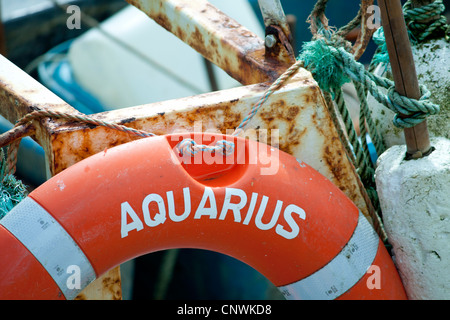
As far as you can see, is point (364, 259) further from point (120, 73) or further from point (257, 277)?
point (120, 73)

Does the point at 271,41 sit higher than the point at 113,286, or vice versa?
the point at 271,41

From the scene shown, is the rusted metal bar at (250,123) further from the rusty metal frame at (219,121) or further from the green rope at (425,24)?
the green rope at (425,24)

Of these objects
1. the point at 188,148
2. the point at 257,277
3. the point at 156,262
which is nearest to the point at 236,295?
the point at 257,277

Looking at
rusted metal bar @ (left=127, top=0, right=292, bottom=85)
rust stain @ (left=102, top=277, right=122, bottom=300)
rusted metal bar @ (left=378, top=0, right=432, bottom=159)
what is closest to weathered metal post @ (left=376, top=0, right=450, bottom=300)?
rusted metal bar @ (left=378, top=0, right=432, bottom=159)

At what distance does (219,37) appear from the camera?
141cm

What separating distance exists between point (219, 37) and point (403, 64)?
53 centimetres

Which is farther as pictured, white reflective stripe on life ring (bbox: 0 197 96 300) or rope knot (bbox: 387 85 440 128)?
rope knot (bbox: 387 85 440 128)

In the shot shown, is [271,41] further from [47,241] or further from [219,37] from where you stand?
[47,241]

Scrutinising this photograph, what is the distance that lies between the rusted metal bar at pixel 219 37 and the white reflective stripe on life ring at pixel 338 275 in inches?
17.5

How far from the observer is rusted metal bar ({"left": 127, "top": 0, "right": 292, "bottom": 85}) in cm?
132

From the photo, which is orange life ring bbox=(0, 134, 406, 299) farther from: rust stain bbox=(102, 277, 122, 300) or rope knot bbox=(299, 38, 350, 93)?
rope knot bbox=(299, 38, 350, 93)

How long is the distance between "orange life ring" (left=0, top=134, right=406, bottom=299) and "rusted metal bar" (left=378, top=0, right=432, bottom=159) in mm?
199

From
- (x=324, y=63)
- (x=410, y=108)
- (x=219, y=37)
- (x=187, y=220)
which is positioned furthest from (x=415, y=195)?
(x=219, y=37)
